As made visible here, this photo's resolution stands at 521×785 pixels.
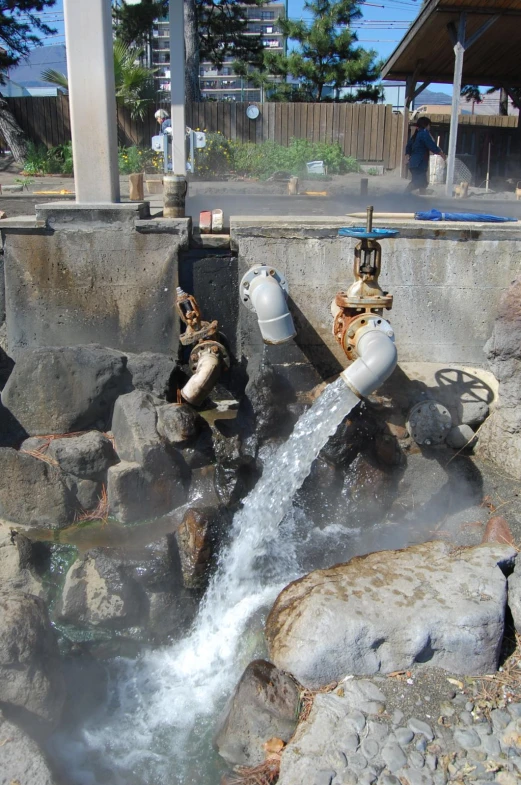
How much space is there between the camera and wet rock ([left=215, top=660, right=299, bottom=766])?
308cm

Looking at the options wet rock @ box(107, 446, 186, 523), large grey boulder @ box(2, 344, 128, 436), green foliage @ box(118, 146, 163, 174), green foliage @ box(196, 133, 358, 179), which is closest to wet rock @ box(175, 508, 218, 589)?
wet rock @ box(107, 446, 186, 523)

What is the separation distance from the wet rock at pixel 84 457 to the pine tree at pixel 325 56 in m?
24.0

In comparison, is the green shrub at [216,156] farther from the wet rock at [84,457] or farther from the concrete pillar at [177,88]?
the wet rock at [84,457]

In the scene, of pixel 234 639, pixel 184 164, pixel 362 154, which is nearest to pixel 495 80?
pixel 362 154

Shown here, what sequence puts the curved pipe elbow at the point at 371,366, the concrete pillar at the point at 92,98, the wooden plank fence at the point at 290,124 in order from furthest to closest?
the wooden plank fence at the point at 290,124 < the concrete pillar at the point at 92,98 < the curved pipe elbow at the point at 371,366

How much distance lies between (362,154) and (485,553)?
57.0ft

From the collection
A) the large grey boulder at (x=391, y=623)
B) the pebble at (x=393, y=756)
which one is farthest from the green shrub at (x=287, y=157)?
the pebble at (x=393, y=756)

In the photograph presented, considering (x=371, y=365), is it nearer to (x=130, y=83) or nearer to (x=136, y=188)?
(x=136, y=188)

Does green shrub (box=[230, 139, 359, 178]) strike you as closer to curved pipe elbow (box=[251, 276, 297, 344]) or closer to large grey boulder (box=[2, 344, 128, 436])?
large grey boulder (box=[2, 344, 128, 436])

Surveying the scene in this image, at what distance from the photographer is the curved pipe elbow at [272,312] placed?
14.7 ft

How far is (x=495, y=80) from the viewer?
15562mm

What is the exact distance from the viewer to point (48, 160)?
619 inches

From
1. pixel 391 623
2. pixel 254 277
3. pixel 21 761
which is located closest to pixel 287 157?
pixel 254 277

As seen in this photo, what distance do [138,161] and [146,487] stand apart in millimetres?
12317
